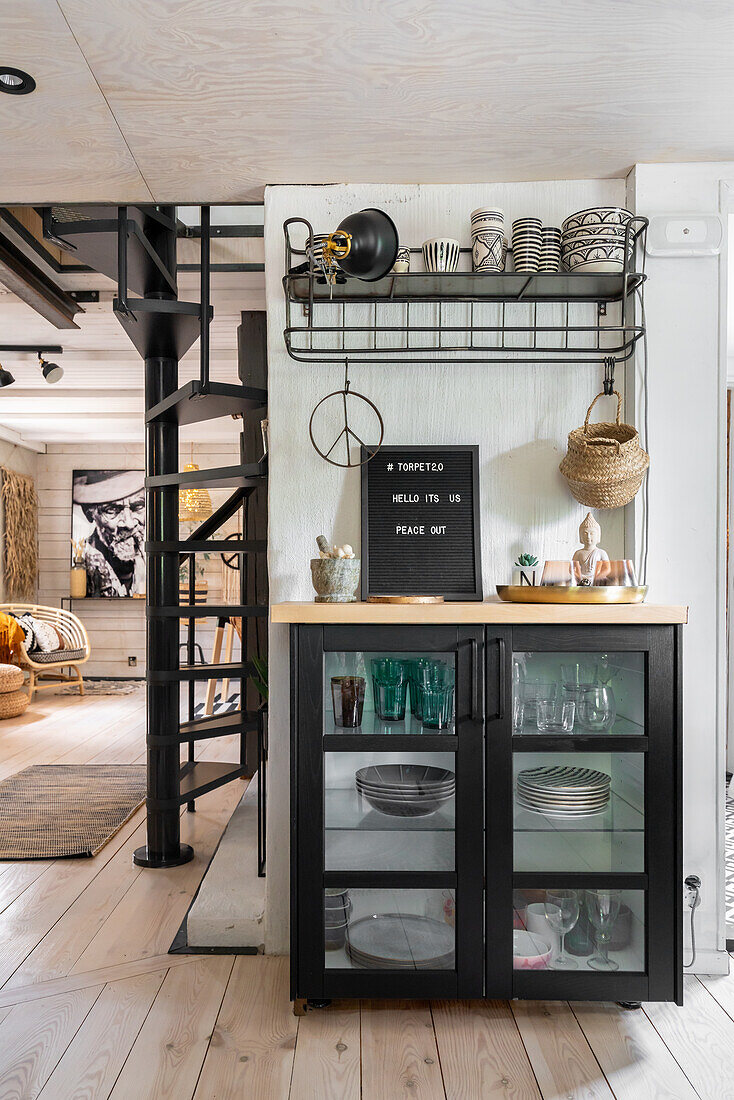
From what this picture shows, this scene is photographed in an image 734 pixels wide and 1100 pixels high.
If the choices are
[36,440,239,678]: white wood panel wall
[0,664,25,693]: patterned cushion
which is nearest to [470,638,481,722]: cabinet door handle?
[0,664,25,693]: patterned cushion

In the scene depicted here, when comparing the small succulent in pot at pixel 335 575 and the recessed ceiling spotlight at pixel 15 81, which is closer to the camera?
the recessed ceiling spotlight at pixel 15 81

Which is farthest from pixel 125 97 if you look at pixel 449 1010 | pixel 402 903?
pixel 449 1010

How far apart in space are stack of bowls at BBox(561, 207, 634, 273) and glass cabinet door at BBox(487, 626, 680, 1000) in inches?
40.9

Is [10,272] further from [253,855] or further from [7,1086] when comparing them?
[7,1086]

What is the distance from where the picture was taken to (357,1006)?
219cm

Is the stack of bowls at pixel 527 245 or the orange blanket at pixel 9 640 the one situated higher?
the stack of bowls at pixel 527 245

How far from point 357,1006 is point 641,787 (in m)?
0.95

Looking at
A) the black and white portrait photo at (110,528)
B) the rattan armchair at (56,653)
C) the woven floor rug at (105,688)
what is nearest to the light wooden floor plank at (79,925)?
the rattan armchair at (56,653)

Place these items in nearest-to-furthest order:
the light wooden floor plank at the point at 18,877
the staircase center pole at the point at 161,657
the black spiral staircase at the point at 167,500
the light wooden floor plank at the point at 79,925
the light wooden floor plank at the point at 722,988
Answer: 1. the light wooden floor plank at the point at 722,988
2. the light wooden floor plank at the point at 79,925
3. the black spiral staircase at the point at 167,500
4. the light wooden floor plank at the point at 18,877
5. the staircase center pole at the point at 161,657

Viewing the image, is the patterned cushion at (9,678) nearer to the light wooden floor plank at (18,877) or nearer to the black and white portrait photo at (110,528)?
the black and white portrait photo at (110,528)

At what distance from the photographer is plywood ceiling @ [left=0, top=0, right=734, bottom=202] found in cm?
175

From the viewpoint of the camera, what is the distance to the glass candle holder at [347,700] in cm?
213

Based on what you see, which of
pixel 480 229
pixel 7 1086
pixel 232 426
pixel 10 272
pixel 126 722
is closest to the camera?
pixel 7 1086

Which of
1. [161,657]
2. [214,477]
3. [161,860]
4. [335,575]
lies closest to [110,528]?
[161,657]
